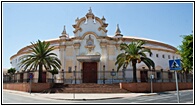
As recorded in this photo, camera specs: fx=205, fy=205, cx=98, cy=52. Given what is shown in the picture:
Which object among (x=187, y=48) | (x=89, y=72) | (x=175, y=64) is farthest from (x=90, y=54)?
(x=175, y=64)

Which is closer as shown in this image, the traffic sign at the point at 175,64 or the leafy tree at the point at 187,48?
the traffic sign at the point at 175,64

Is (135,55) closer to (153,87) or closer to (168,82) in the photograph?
(153,87)

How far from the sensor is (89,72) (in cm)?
3419

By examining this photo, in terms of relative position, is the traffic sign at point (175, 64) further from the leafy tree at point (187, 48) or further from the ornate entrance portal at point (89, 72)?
the ornate entrance portal at point (89, 72)

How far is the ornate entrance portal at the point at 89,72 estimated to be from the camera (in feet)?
111

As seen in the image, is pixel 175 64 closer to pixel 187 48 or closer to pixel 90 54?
pixel 187 48

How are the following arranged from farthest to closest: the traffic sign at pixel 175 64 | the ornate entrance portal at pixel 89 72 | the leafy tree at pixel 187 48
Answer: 1. the ornate entrance portal at pixel 89 72
2. the leafy tree at pixel 187 48
3. the traffic sign at pixel 175 64

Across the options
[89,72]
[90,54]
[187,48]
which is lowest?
[89,72]

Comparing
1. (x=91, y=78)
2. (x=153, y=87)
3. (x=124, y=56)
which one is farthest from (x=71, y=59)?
(x=153, y=87)

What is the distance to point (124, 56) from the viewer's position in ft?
94.8

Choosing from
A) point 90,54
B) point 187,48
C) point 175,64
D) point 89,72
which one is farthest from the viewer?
point 90,54

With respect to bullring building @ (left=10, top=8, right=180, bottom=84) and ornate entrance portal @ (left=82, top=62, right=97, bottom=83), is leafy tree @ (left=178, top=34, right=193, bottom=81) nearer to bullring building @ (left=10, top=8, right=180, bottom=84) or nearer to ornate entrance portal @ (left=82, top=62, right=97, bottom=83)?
bullring building @ (left=10, top=8, right=180, bottom=84)

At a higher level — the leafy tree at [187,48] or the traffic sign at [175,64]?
the leafy tree at [187,48]

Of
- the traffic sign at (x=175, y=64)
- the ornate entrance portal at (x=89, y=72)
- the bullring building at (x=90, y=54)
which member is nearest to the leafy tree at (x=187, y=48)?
the traffic sign at (x=175, y=64)
